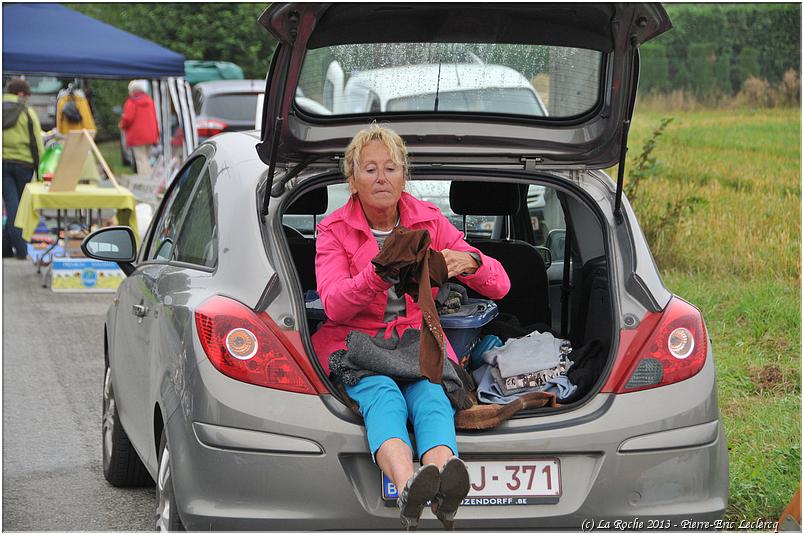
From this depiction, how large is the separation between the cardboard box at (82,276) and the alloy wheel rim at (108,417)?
6.36m

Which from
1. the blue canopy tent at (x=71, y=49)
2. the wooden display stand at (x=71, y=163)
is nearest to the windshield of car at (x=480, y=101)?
the wooden display stand at (x=71, y=163)

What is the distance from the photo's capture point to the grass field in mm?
5750

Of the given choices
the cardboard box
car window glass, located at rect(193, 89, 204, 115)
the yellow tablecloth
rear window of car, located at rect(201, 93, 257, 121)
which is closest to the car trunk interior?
the cardboard box

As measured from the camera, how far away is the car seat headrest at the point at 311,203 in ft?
16.8

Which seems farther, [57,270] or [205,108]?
[205,108]

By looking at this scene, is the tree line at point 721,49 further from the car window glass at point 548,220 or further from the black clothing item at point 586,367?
the black clothing item at point 586,367

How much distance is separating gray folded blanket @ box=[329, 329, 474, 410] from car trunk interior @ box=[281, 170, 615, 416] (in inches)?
9.8

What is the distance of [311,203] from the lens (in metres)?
5.14

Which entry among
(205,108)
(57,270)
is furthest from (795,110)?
(205,108)

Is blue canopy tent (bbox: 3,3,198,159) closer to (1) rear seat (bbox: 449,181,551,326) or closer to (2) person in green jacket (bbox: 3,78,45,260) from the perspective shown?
(2) person in green jacket (bbox: 3,78,45,260)

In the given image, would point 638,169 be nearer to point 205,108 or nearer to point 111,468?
point 111,468

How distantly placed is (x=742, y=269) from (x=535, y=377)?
5.79 metres

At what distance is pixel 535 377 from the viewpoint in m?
4.24

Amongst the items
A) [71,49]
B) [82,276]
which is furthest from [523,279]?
[71,49]
